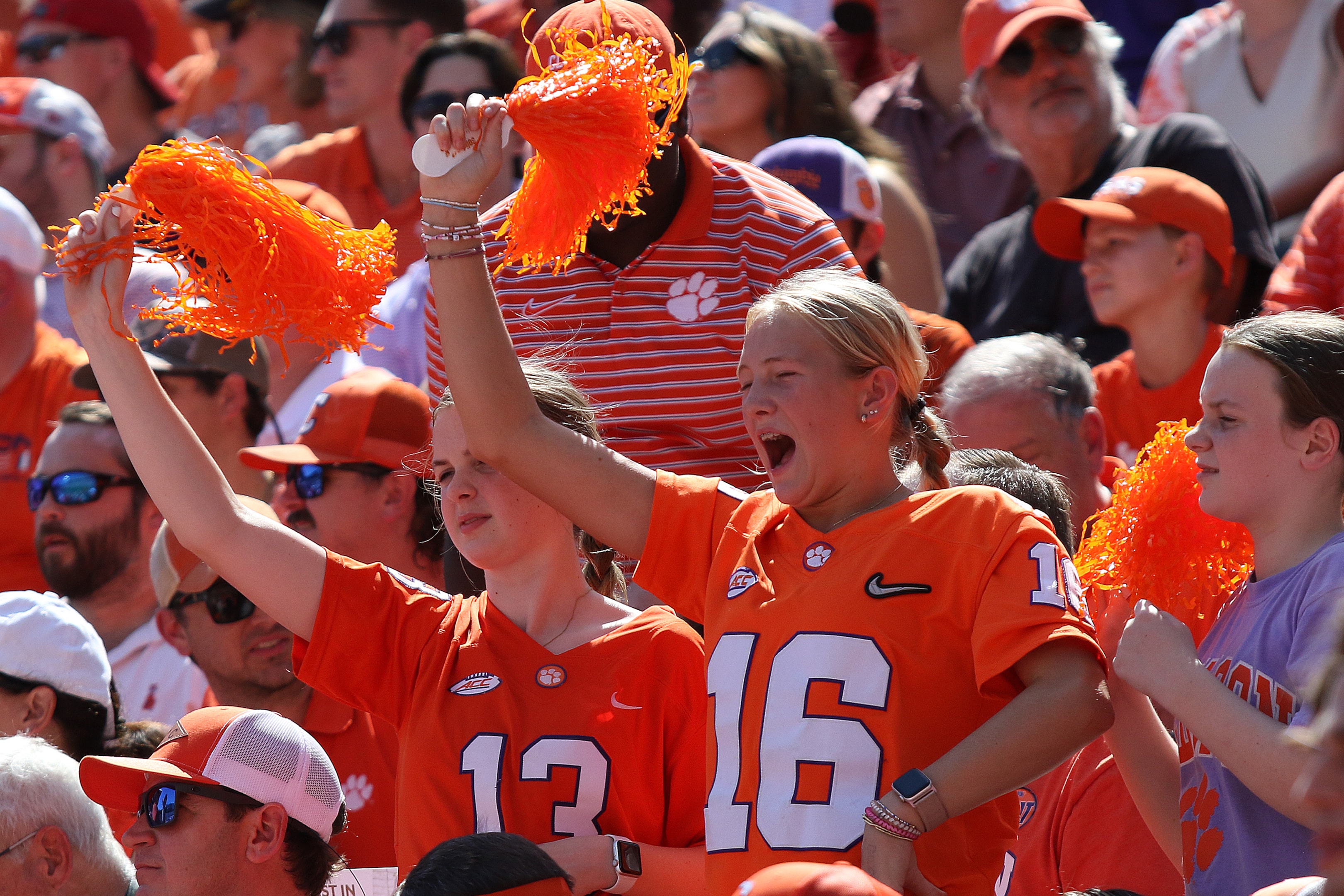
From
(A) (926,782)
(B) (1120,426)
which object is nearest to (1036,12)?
(B) (1120,426)

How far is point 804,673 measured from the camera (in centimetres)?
264

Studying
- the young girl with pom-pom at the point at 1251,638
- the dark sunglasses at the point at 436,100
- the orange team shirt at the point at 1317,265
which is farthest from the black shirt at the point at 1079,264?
the young girl with pom-pom at the point at 1251,638

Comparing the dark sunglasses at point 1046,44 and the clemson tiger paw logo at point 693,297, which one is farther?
the dark sunglasses at point 1046,44

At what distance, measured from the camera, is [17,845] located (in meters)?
3.49

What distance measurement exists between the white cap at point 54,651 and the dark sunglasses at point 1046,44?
361 cm

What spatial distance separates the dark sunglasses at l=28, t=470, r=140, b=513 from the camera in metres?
5.25

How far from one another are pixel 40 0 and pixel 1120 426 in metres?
6.02

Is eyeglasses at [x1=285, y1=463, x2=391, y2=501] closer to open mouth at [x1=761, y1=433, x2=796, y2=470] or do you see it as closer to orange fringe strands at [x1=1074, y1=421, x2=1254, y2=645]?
open mouth at [x1=761, y1=433, x2=796, y2=470]

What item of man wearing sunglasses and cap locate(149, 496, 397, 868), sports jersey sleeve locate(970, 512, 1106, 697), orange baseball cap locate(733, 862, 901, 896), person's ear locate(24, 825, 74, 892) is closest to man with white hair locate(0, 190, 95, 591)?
man wearing sunglasses and cap locate(149, 496, 397, 868)

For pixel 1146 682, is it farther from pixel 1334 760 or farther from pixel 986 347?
pixel 986 347

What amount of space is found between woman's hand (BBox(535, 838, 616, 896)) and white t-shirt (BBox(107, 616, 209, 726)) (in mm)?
2253

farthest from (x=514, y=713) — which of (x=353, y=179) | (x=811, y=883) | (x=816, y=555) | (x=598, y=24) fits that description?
(x=353, y=179)

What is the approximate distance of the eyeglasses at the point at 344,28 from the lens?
728cm

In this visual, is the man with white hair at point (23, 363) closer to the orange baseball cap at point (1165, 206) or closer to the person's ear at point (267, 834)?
the person's ear at point (267, 834)
